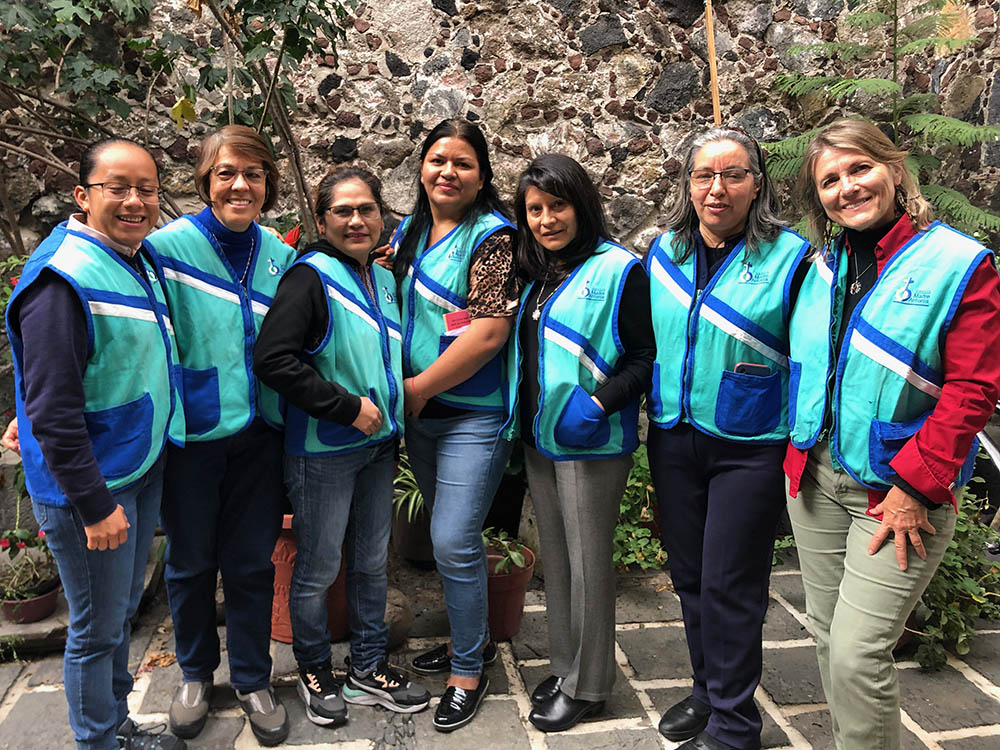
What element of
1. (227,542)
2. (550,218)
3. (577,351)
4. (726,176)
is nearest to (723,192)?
(726,176)

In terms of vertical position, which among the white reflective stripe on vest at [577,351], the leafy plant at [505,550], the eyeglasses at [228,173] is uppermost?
the eyeglasses at [228,173]

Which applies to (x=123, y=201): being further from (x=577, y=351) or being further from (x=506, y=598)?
(x=506, y=598)

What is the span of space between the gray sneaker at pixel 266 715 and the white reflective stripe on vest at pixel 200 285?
135 cm

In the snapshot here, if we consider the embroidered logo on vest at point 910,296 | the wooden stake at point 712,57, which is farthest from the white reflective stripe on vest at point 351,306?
the wooden stake at point 712,57

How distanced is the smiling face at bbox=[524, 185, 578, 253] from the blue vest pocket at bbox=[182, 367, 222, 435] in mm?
1085

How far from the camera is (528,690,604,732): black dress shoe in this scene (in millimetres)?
2500

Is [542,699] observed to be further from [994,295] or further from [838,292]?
[994,295]

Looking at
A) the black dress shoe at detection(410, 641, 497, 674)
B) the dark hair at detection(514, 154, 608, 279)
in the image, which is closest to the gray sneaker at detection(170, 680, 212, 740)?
the black dress shoe at detection(410, 641, 497, 674)

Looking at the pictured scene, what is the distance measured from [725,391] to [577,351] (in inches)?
17.7

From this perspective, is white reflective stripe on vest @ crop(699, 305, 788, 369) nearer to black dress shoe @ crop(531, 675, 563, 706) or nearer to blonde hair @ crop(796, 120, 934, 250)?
blonde hair @ crop(796, 120, 934, 250)

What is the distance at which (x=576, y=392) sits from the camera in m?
2.26

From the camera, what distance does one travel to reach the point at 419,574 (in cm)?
373

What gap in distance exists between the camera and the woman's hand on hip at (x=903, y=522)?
175 centimetres

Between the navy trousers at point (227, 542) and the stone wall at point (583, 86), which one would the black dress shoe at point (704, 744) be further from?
the stone wall at point (583, 86)
